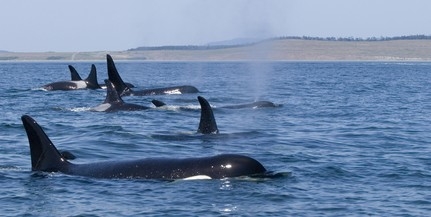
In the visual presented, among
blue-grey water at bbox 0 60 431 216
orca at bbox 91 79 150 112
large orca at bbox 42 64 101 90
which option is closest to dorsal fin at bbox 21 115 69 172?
blue-grey water at bbox 0 60 431 216

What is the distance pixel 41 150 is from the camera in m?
18.6

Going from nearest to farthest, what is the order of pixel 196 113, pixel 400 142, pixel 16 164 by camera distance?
pixel 16 164
pixel 400 142
pixel 196 113

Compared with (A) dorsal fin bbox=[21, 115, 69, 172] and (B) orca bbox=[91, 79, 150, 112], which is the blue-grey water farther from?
(B) orca bbox=[91, 79, 150, 112]

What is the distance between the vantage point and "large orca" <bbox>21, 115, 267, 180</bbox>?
17.7 metres

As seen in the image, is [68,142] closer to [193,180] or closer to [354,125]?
[193,180]

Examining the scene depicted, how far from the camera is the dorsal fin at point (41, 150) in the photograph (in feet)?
60.4

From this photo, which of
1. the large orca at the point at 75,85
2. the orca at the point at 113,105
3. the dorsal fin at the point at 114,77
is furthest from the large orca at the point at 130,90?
the orca at the point at 113,105

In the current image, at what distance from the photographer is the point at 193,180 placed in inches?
691

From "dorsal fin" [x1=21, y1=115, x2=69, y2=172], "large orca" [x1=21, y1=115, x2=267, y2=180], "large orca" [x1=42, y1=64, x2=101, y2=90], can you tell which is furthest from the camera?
"large orca" [x1=42, y1=64, x2=101, y2=90]

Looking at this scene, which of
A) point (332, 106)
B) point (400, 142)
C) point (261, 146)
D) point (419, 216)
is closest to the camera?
point (419, 216)

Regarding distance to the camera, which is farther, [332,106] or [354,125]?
[332,106]

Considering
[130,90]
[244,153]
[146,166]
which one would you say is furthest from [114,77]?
[146,166]

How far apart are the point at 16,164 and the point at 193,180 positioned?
15.7 feet

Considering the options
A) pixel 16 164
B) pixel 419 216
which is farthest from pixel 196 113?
pixel 419 216
